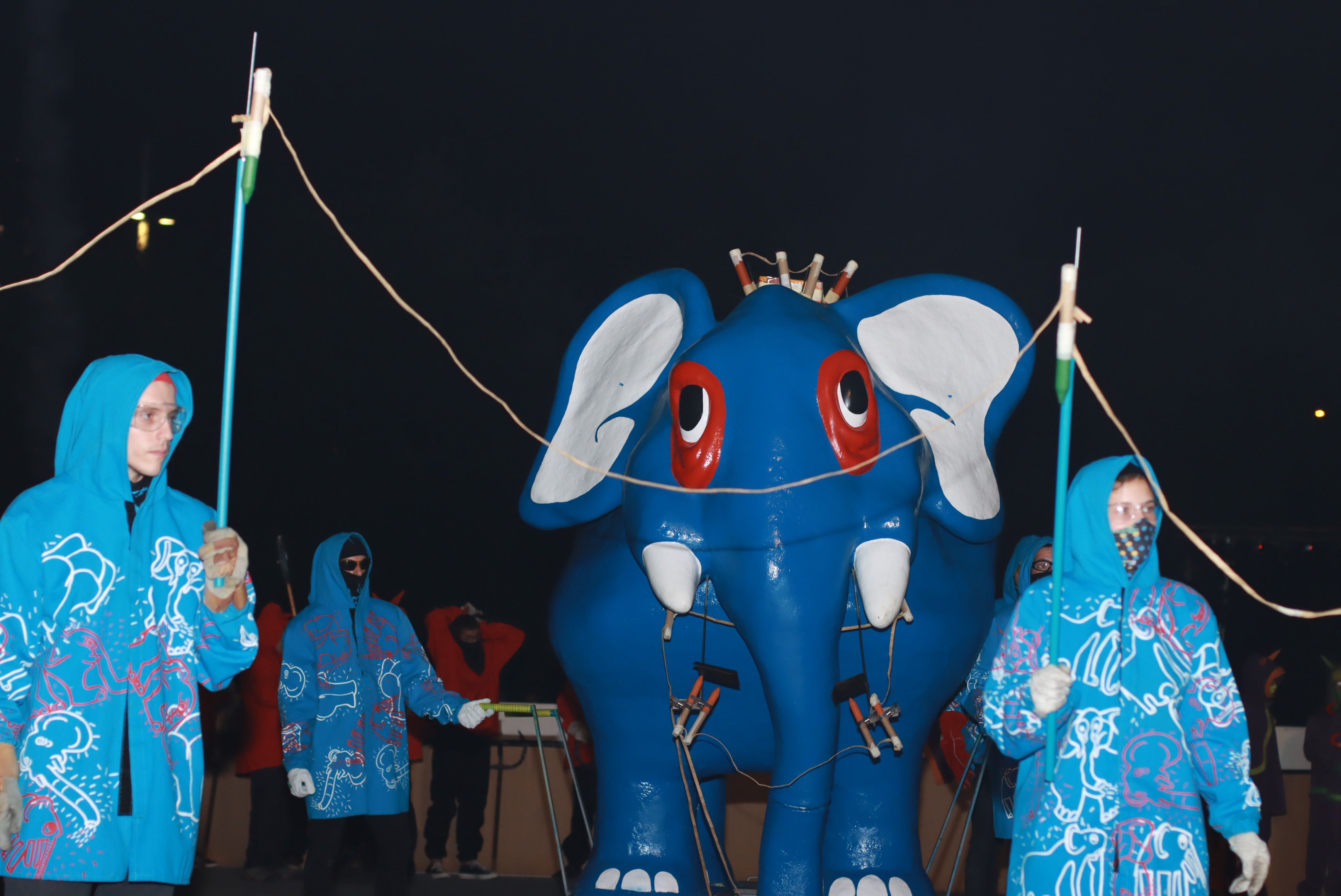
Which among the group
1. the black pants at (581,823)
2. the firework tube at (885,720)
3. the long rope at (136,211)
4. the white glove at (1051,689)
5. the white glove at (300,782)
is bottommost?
the black pants at (581,823)

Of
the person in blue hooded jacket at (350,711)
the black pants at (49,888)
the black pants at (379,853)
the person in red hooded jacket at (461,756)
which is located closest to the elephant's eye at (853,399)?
the person in blue hooded jacket at (350,711)

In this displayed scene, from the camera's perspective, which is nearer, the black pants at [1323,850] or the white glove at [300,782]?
the white glove at [300,782]

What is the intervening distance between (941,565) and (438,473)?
5408mm

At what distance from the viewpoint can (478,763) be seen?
5.25 metres

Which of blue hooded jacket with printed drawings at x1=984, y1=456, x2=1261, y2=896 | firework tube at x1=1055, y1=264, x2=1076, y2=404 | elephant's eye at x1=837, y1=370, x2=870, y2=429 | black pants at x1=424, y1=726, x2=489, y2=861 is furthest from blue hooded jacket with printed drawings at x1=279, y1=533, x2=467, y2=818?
firework tube at x1=1055, y1=264, x2=1076, y2=404

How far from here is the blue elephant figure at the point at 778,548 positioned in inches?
113

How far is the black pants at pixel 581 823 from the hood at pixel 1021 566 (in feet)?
6.21

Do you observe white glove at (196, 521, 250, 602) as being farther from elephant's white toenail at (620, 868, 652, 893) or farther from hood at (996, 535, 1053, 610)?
hood at (996, 535, 1053, 610)

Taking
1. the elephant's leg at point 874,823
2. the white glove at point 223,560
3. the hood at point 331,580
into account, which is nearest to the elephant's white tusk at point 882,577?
the elephant's leg at point 874,823

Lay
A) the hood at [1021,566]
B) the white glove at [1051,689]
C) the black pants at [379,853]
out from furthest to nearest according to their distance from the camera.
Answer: the hood at [1021,566] → the black pants at [379,853] → the white glove at [1051,689]

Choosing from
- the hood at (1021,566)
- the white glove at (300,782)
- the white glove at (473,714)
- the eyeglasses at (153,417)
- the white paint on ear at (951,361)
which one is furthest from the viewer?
the hood at (1021,566)

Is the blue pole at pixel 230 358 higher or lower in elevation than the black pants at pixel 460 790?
higher

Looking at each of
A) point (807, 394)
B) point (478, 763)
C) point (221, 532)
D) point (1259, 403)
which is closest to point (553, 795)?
point (478, 763)

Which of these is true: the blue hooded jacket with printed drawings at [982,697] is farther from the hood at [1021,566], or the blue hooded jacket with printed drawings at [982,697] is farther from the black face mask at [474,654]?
the black face mask at [474,654]
